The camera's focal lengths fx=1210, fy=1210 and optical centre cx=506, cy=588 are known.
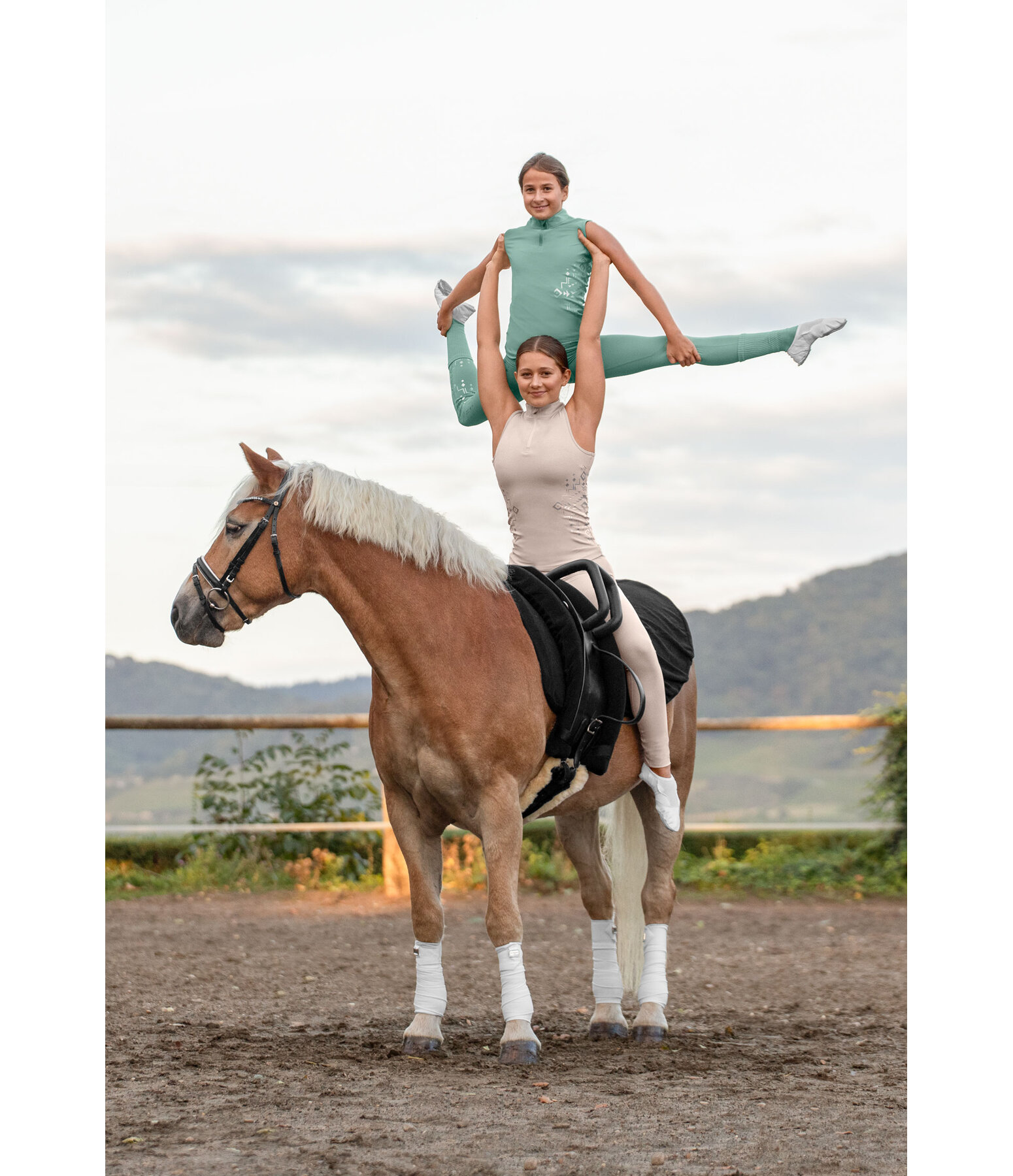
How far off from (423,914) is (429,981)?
29 cm

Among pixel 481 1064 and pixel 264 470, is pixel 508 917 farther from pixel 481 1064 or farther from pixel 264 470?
pixel 264 470

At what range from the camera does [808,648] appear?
25.6 meters

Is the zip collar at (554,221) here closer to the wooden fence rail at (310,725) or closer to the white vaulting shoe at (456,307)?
the white vaulting shoe at (456,307)

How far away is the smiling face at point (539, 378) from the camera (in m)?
4.53

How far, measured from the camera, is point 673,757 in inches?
210

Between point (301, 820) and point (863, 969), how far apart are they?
4982mm


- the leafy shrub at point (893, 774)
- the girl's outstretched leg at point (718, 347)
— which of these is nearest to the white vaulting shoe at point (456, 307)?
the girl's outstretched leg at point (718, 347)

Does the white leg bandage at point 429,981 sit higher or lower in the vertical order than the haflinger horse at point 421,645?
lower

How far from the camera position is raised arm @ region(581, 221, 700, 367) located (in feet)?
15.4

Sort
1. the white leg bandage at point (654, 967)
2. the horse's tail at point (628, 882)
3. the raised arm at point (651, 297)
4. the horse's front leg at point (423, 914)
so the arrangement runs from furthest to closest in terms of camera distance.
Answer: the horse's tail at point (628, 882)
the white leg bandage at point (654, 967)
the raised arm at point (651, 297)
the horse's front leg at point (423, 914)

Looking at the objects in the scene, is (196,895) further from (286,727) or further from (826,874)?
(826,874)

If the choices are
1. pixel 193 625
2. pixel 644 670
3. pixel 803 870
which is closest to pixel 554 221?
pixel 644 670

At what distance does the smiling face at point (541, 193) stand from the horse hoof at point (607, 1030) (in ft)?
10.9

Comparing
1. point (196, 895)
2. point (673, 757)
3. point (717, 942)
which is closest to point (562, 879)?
point (717, 942)
